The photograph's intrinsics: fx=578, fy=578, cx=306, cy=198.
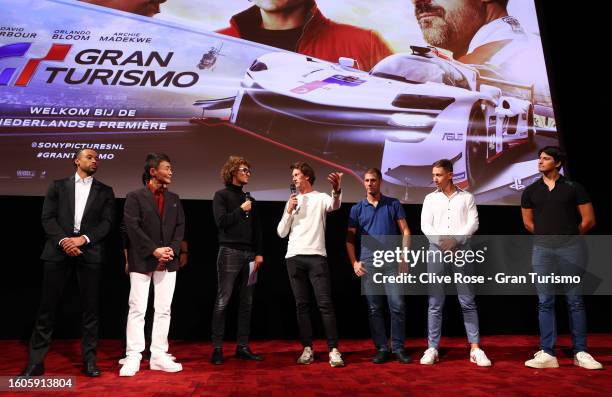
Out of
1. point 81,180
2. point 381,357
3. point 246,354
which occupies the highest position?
point 81,180

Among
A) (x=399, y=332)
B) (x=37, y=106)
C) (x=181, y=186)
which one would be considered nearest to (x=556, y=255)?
(x=399, y=332)

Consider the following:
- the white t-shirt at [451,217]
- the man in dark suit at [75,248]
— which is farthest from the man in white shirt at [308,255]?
the man in dark suit at [75,248]

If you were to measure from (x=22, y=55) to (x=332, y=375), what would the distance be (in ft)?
11.8

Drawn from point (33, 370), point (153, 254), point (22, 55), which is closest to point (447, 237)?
point (153, 254)

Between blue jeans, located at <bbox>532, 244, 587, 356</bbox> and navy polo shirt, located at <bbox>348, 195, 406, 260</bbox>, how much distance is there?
3.25ft

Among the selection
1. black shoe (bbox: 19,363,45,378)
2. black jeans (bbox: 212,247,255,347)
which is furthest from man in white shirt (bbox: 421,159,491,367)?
black shoe (bbox: 19,363,45,378)

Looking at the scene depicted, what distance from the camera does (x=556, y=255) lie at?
391 centimetres

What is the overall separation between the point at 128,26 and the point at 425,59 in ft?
8.54

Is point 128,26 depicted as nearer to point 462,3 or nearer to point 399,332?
point 462,3

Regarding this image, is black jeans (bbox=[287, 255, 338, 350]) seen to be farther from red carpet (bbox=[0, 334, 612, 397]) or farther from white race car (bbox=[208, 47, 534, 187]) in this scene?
white race car (bbox=[208, 47, 534, 187])

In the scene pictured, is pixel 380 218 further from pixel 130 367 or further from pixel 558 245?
pixel 130 367

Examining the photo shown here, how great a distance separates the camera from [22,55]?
478 centimetres

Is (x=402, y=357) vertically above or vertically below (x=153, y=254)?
below

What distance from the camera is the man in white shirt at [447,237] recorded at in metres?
4.05
